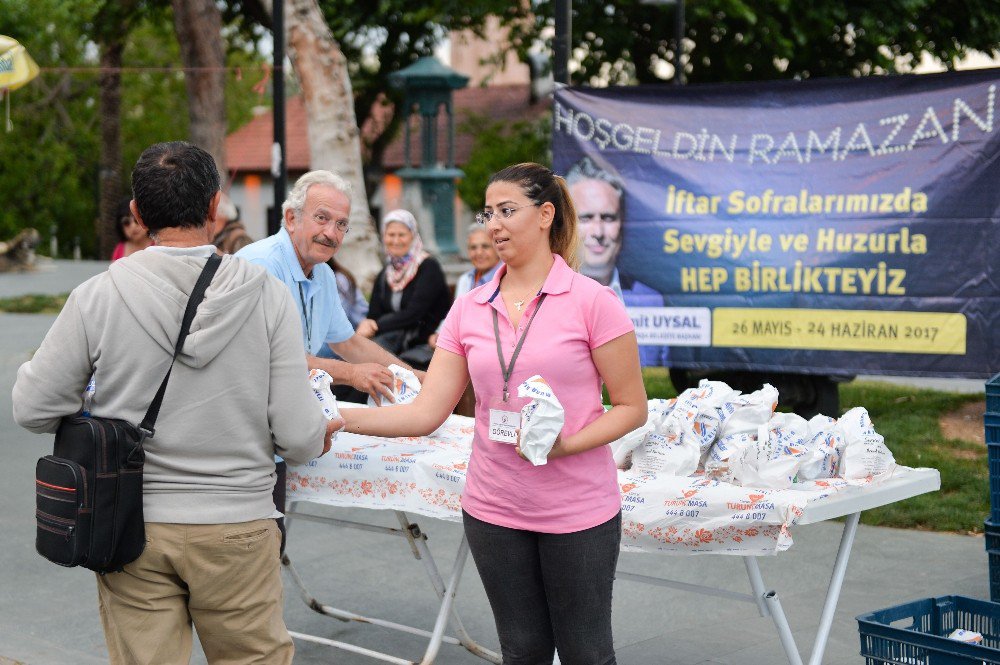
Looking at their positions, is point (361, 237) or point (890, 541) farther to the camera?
point (361, 237)

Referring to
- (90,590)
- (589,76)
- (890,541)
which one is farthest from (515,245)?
(589,76)

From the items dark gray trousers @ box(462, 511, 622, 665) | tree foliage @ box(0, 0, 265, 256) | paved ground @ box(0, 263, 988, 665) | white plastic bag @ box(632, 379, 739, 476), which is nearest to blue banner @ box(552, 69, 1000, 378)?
paved ground @ box(0, 263, 988, 665)

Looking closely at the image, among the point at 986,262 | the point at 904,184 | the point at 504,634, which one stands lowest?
the point at 504,634

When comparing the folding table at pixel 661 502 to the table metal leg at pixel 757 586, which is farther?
the table metal leg at pixel 757 586

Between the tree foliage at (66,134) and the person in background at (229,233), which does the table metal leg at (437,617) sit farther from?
the tree foliage at (66,134)

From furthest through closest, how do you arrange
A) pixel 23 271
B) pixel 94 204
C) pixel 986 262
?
1. pixel 94 204
2. pixel 23 271
3. pixel 986 262

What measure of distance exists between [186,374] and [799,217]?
21.4 feet

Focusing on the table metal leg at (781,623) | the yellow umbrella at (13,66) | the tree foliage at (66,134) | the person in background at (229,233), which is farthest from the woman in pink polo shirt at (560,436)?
the tree foliage at (66,134)

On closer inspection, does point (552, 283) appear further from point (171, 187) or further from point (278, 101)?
point (278, 101)

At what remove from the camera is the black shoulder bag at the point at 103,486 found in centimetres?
A: 289

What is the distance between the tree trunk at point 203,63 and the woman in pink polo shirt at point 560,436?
1453 cm

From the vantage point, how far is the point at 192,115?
17.7 metres

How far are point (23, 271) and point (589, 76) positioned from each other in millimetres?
16849

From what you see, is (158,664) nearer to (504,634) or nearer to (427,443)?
(504,634)
